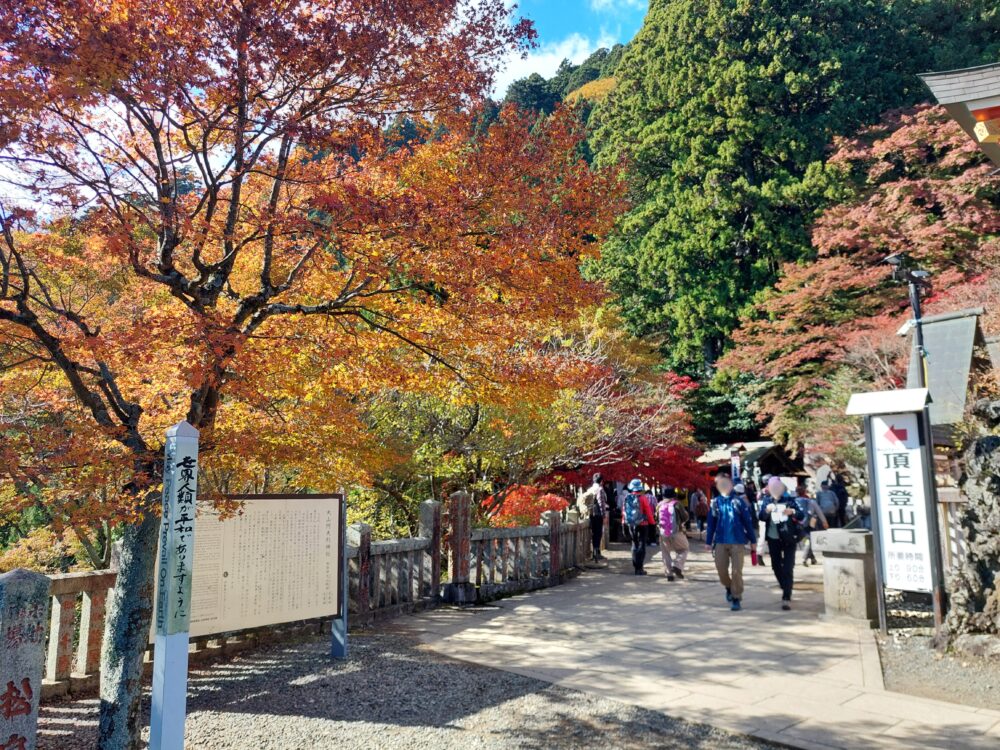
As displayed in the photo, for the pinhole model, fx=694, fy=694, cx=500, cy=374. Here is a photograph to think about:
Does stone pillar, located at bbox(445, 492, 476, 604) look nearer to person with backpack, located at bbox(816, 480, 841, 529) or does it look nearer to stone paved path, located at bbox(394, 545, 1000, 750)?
stone paved path, located at bbox(394, 545, 1000, 750)

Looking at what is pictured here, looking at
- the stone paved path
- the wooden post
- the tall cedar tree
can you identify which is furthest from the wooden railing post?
the tall cedar tree

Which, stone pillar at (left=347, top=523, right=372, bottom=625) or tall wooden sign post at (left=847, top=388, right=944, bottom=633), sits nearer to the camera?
tall wooden sign post at (left=847, top=388, right=944, bottom=633)

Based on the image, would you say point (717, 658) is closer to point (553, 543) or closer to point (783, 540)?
point (783, 540)

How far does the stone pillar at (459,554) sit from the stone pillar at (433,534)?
0.25 m

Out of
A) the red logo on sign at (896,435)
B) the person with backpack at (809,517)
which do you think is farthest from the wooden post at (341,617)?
the person with backpack at (809,517)

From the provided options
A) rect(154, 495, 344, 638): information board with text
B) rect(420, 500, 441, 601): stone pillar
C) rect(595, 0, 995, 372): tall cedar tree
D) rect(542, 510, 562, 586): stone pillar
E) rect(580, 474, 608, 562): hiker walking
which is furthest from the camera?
rect(595, 0, 995, 372): tall cedar tree

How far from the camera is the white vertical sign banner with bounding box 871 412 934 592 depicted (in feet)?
23.0

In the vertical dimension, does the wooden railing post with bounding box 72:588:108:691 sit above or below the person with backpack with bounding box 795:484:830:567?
below

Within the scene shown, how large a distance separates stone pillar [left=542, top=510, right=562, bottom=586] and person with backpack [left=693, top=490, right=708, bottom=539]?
966 centimetres

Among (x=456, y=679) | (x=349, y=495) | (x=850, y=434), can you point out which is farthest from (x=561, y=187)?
(x=850, y=434)

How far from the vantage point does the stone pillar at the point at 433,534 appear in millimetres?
9641

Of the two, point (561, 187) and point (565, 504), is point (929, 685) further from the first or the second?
point (565, 504)

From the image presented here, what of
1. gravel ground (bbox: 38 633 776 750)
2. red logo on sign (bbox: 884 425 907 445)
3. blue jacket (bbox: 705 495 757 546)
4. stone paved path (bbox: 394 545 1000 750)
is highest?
red logo on sign (bbox: 884 425 907 445)

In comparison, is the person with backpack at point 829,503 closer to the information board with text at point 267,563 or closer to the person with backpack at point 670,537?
the person with backpack at point 670,537
